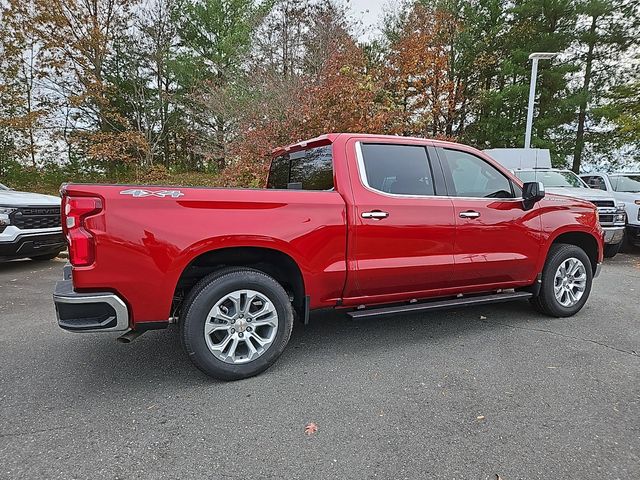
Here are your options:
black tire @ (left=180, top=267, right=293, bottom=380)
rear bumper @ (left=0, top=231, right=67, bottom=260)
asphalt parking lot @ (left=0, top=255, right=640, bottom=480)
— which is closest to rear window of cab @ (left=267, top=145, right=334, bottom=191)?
black tire @ (left=180, top=267, right=293, bottom=380)

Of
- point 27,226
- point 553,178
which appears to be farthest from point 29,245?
point 553,178

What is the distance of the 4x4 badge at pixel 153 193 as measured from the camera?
2.53 m

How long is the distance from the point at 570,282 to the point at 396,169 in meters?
2.50

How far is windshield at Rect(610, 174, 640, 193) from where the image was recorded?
31.5 ft

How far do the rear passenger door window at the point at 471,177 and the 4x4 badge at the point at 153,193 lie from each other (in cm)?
237

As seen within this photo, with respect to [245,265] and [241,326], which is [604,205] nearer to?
[245,265]

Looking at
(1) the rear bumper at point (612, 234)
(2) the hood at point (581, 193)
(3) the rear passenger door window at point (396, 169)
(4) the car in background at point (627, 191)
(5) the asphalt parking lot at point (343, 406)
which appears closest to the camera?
(5) the asphalt parking lot at point (343, 406)

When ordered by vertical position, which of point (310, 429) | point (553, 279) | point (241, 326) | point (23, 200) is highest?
point (23, 200)

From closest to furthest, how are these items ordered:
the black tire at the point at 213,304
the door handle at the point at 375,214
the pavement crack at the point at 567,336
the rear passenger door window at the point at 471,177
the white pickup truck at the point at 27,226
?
1. the black tire at the point at 213,304
2. the door handle at the point at 375,214
3. the pavement crack at the point at 567,336
4. the rear passenger door window at the point at 471,177
5. the white pickup truck at the point at 27,226

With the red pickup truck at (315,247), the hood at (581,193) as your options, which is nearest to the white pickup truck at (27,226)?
the red pickup truck at (315,247)

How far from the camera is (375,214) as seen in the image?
3215mm

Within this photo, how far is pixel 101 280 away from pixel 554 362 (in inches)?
135

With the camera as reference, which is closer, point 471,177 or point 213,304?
point 213,304

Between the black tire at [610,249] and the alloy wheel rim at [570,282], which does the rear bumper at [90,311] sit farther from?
the black tire at [610,249]
